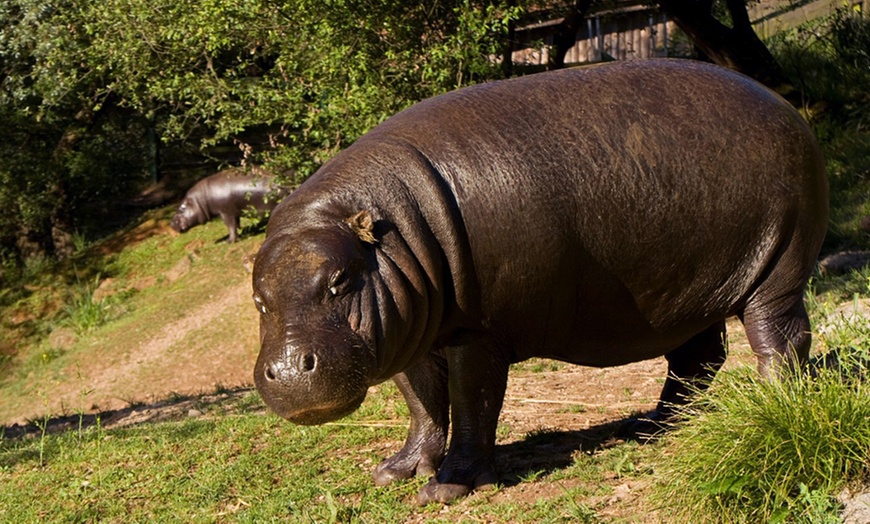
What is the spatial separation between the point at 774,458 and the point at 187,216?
657 inches

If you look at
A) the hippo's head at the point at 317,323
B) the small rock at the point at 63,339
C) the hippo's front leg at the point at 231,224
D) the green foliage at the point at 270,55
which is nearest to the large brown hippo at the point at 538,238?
the hippo's head at the point at 317,323

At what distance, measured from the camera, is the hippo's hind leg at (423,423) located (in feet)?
17.5

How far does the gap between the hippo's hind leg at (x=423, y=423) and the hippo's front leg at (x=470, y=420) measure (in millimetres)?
349

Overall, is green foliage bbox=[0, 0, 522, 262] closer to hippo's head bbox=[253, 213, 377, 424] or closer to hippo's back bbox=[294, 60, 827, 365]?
hippo's back bbox=[294, 60, 827, 365]

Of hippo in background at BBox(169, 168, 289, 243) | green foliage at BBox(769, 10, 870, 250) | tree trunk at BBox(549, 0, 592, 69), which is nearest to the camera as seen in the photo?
green foliage at BBox(769, 10, 870, 250)

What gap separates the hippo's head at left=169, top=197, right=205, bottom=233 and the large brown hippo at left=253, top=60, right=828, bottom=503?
14789 mm

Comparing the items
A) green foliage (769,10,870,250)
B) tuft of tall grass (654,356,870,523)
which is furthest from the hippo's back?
green foliage (769,10,870,250)

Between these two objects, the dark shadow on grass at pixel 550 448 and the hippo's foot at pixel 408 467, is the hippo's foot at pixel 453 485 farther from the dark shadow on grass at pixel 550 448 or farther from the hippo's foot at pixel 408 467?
the hippo's foot at pixel 408 467

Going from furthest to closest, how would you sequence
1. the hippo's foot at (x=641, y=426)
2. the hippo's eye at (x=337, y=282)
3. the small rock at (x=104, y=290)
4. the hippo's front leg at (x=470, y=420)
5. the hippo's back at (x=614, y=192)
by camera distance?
the small rock at (x=104, y=290) < the hippo's foot at (x=641, y=426) < the hippo's front leg at (x=470, y=420) < the hippo's back at (x=614, y=192) < the hippo's eye at (x=337, y=282)

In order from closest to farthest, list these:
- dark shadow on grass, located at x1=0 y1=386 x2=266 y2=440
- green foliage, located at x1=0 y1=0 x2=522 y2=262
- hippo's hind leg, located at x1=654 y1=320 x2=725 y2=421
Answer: hippo's hind leg, located at x1=654 y1=320 x2=725 y2=421, dark shadow on grass, located at x1=0 y1=386 x2=266 y2=440, green foliage, located at x1=0 y1=0 x2=522 y2=262

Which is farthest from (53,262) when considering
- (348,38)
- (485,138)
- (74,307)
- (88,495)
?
(485,138)

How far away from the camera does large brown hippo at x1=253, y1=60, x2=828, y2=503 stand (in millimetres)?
4375

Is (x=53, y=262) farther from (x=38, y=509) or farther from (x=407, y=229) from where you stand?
(x=407, y=229)

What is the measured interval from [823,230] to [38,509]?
167 inches
